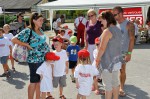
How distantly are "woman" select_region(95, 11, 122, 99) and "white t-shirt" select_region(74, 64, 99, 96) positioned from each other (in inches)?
8.5

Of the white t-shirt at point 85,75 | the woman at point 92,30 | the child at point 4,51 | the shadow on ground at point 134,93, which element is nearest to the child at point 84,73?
the white t-shirt at point 85,75

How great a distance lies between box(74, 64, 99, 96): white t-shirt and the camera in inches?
175

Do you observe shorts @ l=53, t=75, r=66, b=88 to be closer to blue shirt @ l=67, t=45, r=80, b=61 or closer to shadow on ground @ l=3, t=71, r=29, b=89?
blue shirt @ l=67, t=45, r=80, b=61

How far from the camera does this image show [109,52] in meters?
4.20

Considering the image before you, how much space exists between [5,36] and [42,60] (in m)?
3.85

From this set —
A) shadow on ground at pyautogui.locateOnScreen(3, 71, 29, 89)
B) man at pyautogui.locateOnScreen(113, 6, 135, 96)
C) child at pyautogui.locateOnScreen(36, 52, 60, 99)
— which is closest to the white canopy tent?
shadow on ground at pyautogui.locateOnScreen(3, 71, 29, 89)

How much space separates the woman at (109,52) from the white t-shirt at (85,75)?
22 cm

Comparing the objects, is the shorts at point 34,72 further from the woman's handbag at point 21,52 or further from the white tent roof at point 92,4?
the white tent roof at point 92,4

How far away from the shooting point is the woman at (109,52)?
4100mm

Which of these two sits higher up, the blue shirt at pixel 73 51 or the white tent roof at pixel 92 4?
the white tent roof at pixel 92 4

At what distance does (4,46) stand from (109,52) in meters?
4.09

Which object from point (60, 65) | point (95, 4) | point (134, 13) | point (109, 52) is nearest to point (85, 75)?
point (109, 52)

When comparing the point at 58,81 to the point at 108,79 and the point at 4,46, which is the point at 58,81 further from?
the point at 4,46

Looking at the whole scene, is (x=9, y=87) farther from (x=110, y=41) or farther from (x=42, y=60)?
(x=110, y=41)
